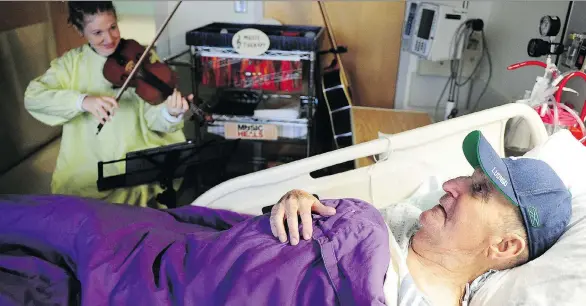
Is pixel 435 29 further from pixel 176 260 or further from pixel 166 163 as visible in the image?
pixel 176 260

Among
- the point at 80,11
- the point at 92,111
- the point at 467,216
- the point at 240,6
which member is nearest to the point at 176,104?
the point at 92,111

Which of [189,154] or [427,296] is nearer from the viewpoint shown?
[427,296]

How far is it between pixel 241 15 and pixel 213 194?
108 centimetres

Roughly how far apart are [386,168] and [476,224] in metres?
0.38

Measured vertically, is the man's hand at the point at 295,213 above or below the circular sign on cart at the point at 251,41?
below

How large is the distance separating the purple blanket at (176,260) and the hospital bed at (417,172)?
16 centimetres

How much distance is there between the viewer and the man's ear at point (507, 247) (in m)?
0.95

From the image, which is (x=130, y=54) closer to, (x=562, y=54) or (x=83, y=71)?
(x=83, y=71)

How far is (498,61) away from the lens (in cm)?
185

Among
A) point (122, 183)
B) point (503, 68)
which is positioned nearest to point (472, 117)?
point (503, 68)

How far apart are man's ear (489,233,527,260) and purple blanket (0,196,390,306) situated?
230 millimetres

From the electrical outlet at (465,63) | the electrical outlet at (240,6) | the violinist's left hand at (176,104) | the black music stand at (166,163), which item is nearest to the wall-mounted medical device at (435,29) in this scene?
the electrical outlet at (465,63)

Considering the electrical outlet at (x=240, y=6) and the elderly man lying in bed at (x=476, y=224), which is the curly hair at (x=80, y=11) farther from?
the elderly man lying in bed at (x=476, y=224)

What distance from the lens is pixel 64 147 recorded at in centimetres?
168
